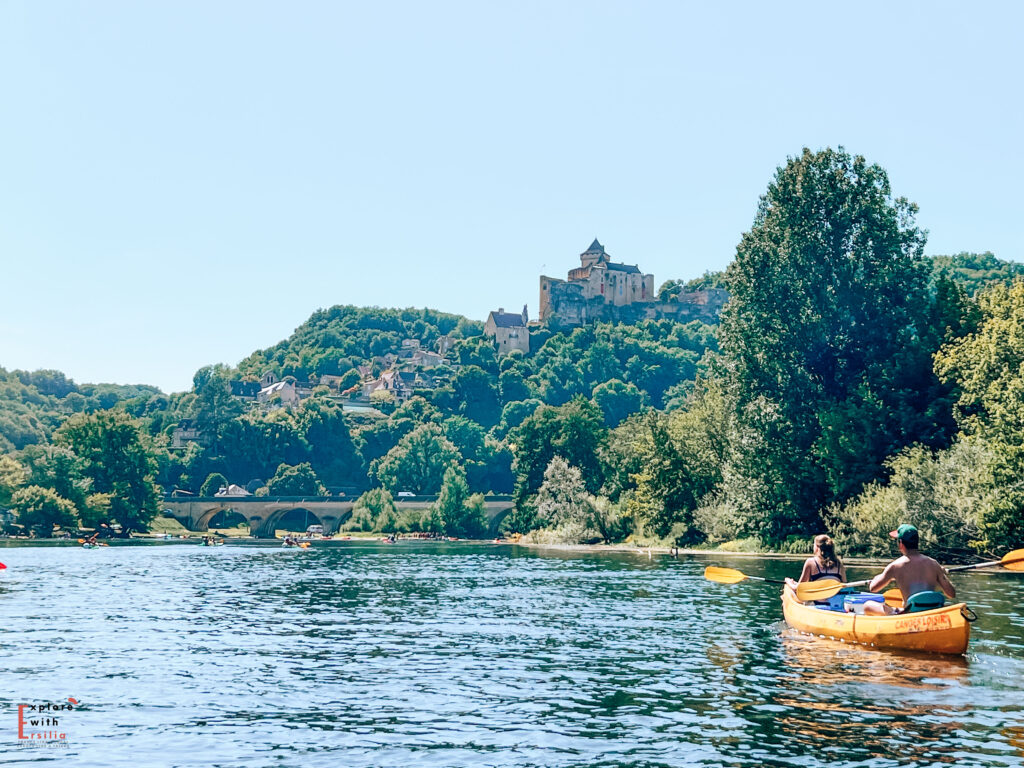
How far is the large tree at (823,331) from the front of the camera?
64.8 m

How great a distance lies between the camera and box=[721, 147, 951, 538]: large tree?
64750 mm

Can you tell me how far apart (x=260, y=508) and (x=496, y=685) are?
5626 inches

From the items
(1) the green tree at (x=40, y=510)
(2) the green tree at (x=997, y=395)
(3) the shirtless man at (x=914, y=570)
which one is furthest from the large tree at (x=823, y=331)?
(1) the green tree at (x=40, y=510)

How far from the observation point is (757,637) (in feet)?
93.9

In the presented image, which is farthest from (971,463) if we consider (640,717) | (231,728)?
(231,728)

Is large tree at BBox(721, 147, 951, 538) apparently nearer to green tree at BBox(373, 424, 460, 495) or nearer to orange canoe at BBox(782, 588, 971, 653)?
orange canoe at BBox(782, 588, 971, 653)

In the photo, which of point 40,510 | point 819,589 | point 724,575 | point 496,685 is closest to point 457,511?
point 40,510

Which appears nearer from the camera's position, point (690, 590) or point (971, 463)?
point (690, 590)

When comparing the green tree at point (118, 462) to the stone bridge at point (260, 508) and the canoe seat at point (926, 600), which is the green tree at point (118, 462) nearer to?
the stone bridge at point (260, 508)

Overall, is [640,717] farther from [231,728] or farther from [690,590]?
[690,590]

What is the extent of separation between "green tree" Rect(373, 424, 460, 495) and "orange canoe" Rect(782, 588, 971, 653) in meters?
153

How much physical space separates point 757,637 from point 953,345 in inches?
1589

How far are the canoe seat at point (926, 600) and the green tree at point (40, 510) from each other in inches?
4339

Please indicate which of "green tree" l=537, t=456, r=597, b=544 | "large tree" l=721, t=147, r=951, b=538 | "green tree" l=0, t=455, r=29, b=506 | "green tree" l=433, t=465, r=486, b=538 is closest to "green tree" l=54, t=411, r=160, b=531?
"green tree" l=0, t=455, r=29, b=506
